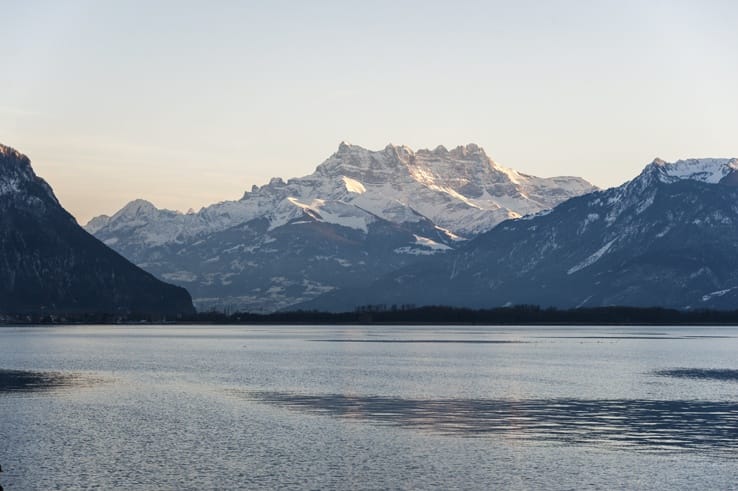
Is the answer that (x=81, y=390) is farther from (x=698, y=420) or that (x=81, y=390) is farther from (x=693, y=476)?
(x=693, y=476)

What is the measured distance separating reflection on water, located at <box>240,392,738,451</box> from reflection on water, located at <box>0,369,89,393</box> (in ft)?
98.7

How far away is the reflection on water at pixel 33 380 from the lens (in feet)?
520

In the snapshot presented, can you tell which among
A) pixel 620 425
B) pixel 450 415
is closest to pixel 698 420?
pixel 620 425

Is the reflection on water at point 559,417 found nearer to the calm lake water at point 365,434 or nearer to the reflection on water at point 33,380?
the calm lake water at point 365,434

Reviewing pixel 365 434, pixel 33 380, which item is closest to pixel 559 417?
pixel 365 434

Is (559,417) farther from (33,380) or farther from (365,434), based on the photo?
(33,380)

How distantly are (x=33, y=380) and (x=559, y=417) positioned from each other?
83.9 meters

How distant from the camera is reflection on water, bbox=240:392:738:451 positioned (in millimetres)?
109250

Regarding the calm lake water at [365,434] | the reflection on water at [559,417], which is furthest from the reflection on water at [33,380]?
the reflection on water at [559,417]

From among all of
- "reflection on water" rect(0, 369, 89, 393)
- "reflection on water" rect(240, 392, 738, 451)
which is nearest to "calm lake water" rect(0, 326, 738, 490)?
"reflection on water" rect(240, 392, 738, 451)

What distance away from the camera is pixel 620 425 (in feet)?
390

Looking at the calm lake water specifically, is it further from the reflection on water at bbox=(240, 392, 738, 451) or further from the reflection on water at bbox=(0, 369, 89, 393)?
the reflection on water at bbox=(0, 369, 89, 393)

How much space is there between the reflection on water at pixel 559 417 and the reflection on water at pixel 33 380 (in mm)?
30084

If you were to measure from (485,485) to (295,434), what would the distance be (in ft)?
94.5
